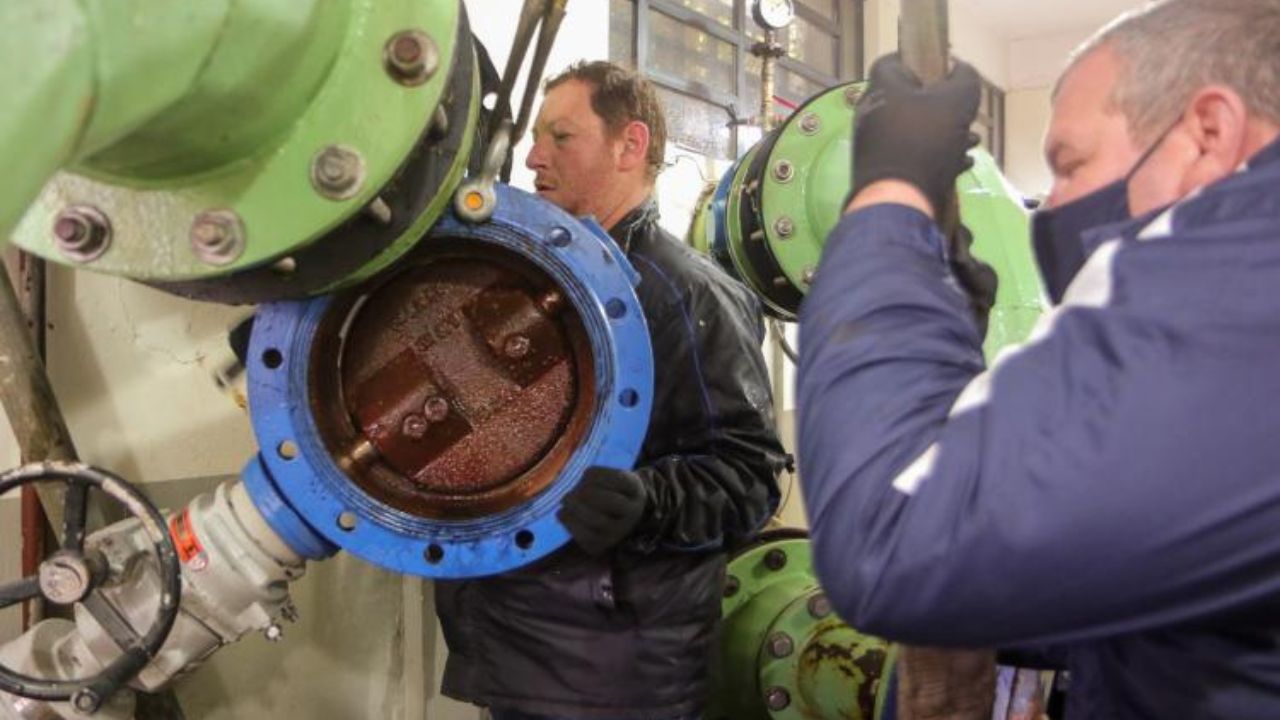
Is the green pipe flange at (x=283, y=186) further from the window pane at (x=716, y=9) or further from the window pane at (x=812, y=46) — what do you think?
the window pane at (x=812, y=46)

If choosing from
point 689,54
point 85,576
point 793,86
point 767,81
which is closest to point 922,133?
point 85,576

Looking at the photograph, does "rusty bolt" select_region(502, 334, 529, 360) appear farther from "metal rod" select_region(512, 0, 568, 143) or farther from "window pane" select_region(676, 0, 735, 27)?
"window pane" select_region(676, 0, 735, 27)

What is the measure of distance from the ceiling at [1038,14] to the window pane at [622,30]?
7.51ft

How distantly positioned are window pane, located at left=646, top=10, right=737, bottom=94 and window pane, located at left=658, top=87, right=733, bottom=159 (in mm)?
76

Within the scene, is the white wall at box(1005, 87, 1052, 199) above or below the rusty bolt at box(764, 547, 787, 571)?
above

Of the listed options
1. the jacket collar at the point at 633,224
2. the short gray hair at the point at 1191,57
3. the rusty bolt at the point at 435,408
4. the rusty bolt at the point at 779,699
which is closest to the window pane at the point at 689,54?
the jacket collar at the point at 633,224

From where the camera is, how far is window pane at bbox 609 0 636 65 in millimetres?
2901

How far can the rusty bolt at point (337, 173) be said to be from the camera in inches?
25.9

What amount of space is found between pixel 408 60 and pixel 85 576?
1.72 feet

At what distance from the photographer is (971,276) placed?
2.30ft

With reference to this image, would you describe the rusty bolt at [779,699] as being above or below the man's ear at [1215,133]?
below

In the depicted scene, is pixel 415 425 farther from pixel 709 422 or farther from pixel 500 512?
pixel 709 422

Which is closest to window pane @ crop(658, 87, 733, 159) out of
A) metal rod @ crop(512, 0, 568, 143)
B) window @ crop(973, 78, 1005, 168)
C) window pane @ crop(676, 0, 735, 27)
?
window pane @ crop(676, 0, 735, 27)

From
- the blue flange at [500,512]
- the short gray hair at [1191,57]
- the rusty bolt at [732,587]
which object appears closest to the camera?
the short gray hair at [1191,57]
